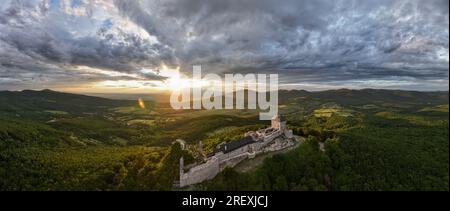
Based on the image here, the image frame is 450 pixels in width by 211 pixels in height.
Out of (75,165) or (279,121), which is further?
(75,165)

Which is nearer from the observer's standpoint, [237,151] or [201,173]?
[201,173]

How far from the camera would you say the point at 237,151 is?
59469mm

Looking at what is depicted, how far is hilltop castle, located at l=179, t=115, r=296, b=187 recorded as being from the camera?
172 ft

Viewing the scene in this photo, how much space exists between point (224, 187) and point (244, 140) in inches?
573

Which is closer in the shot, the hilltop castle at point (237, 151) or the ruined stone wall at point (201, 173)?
the ruined stone wall at point (201, 173)

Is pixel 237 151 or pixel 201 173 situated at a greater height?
pixel 237 151

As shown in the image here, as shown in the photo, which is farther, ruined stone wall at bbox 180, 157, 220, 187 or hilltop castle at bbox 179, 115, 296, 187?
hilltop castle at bbox 179, 115, 296, 187

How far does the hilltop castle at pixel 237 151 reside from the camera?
52.5m

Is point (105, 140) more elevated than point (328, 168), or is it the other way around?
point (328, 168)

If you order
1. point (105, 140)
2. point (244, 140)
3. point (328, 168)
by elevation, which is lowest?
point (105, 140)
